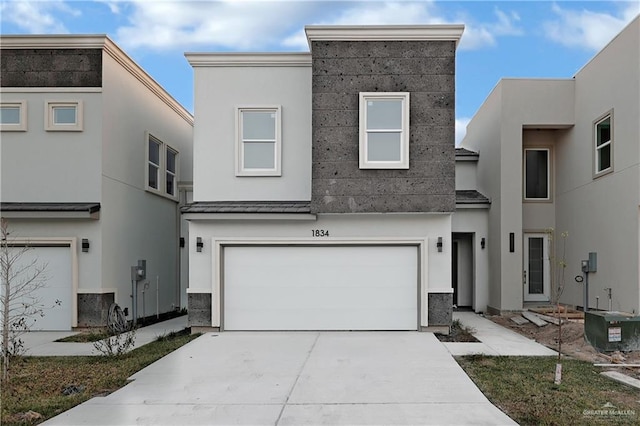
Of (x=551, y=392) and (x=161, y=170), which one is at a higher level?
(x=161, y=170)

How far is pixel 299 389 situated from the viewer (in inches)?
271

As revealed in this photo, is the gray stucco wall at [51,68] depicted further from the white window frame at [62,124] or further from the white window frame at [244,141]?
the white window frame at [244,141]

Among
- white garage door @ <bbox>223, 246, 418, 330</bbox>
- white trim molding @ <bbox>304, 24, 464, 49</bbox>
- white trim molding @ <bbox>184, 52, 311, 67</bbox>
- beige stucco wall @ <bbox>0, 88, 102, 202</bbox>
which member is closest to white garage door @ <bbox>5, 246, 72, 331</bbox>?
beige stucco wall @ <bbox>0, 88, 102, 202</bbox>

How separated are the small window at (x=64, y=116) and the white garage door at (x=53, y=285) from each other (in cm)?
286

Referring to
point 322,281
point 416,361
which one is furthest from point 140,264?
point 416,361

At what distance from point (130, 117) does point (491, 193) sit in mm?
10470

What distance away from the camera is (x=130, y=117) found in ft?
44.4

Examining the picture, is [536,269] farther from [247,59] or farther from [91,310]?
[91,310]

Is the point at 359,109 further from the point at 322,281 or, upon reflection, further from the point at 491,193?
the point at 491,193

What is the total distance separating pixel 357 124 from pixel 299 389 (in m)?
6.23

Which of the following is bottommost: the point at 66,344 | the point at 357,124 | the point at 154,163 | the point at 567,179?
the point at 66,344

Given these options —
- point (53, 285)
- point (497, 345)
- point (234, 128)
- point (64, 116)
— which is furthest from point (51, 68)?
point (497, 345)

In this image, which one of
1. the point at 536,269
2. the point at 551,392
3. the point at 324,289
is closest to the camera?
the point at 551,392

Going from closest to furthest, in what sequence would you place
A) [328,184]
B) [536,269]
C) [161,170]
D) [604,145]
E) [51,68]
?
[328,184], [51,68], [604,145], [536,269], [161,170]
